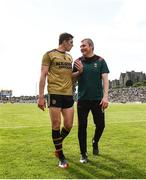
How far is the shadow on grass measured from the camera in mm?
8398

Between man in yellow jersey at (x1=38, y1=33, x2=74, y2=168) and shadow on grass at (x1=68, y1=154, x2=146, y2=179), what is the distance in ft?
1.19

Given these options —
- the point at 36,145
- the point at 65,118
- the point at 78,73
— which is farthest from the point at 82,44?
the point at 36,145

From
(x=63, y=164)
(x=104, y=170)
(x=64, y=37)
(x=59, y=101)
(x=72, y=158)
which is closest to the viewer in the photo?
(x=104, y=170)

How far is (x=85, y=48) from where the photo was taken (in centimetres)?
986

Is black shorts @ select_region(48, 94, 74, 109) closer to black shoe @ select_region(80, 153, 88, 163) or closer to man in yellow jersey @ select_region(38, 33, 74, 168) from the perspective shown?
man in yellow jersey @ select_region(38, 33, 74, 168)

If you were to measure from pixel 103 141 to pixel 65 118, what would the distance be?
11.9 ft

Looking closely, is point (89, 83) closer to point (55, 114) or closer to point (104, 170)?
point (55, 114)

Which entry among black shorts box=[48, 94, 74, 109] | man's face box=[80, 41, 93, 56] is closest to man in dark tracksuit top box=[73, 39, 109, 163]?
man's face box=[80, 41, 93, 56]

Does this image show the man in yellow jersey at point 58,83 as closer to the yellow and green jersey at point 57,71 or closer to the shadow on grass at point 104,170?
the yellow and green jersey at point 57,71

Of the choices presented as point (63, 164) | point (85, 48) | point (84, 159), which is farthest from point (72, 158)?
point (85, 48)

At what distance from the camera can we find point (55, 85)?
9.34 m

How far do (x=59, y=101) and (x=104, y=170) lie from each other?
56.4 inches

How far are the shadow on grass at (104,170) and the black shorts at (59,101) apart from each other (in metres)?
1.07

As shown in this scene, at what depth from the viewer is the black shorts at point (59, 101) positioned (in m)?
9.30
